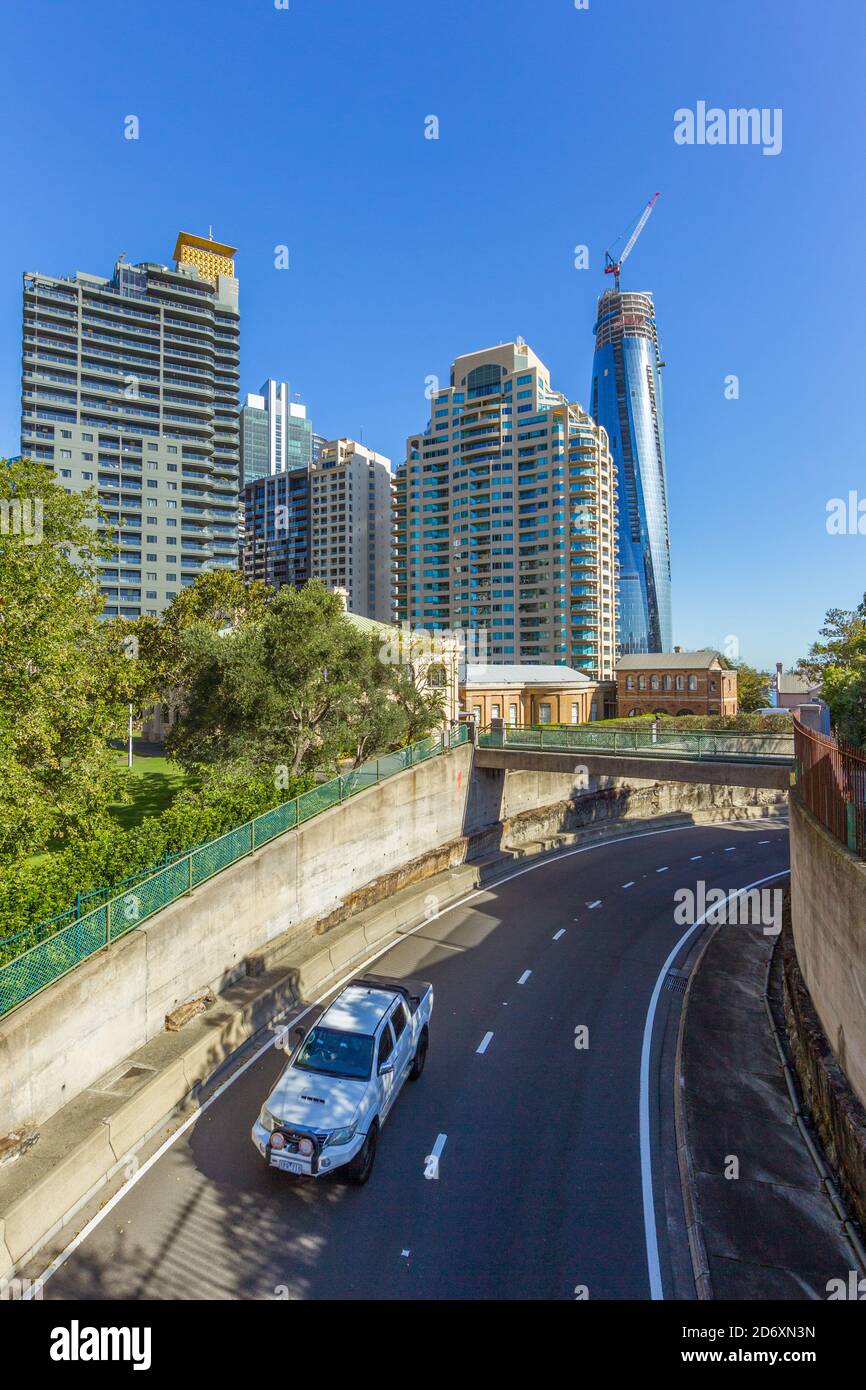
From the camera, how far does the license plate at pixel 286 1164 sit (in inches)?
394

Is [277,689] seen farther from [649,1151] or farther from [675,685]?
[675,685]

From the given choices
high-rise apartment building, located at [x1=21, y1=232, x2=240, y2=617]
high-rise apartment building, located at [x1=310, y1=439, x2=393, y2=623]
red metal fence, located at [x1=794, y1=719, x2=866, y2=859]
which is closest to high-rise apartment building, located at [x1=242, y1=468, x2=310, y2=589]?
high-rise apartment building, located at [x1=310, y1=439, x2=393, y2=623]

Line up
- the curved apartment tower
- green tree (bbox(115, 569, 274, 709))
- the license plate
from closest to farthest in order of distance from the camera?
1. the license plate
2. green tree (bbox(115, 569, 274, 709))
3. the curved apartment tower

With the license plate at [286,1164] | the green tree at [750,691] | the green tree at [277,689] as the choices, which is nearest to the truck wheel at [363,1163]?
the license plate at [286,1164]

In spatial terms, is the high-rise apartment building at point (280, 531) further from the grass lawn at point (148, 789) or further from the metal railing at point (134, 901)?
the metal railing at point (134, 901)

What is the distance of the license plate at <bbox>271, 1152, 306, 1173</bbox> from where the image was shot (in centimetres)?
1001

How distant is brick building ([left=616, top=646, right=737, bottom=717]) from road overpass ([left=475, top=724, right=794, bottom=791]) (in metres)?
59.0

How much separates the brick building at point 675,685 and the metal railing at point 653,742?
58771 millimetres

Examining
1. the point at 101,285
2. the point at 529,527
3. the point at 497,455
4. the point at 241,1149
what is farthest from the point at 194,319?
the point at 241,1149

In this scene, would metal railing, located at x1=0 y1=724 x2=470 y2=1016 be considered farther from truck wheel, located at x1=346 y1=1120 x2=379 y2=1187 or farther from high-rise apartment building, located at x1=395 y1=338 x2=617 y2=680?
high-rise apartment building, located at x1=395 y1=338 x2=617 y2=680
